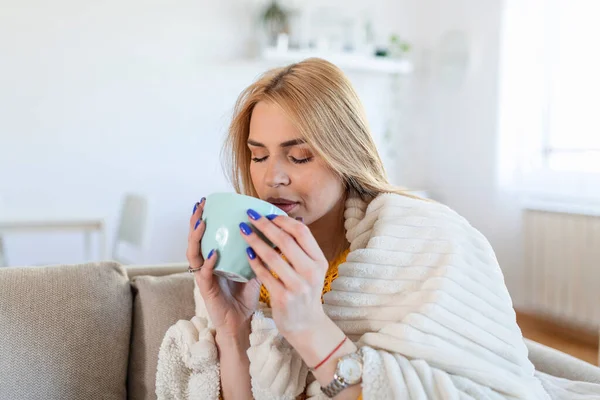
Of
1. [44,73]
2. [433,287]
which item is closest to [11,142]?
[44,73]

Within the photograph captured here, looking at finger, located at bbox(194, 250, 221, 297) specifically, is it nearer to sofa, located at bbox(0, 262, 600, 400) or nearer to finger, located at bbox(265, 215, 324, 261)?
finger, located at bbox(265, 215, 324, 261)

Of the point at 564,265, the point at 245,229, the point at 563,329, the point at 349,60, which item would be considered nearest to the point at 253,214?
the point at 245,229

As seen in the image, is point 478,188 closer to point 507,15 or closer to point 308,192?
point 507,15

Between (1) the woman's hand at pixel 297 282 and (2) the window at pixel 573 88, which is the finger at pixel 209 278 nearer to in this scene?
(1) the woman's hand at pixel 297 282

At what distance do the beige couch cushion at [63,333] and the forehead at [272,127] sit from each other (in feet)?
1.50

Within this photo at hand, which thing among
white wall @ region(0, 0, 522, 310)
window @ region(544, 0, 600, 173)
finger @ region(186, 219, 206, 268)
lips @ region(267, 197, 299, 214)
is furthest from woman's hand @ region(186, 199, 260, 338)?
window @ region(544, 0, 600, 173)

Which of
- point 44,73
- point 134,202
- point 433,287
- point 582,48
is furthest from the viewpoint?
point 44,73

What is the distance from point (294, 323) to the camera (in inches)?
33.2

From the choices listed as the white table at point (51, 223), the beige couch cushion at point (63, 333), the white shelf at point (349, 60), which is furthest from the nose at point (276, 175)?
the white shelf at point (349, 60)

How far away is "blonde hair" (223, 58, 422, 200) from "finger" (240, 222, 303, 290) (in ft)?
0.93

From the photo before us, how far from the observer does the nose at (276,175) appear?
1.06 meters

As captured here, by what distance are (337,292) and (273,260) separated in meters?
0.27

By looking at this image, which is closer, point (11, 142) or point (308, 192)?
point (308, 192)

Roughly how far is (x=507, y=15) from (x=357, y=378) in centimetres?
362
